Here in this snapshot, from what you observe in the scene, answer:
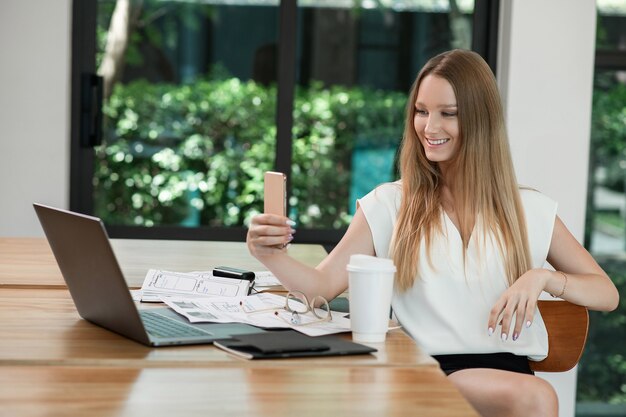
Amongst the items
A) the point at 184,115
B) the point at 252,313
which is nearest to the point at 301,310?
the point at 252,313

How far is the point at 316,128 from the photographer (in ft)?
21.7

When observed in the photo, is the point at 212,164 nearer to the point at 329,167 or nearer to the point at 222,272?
the point at 329,167

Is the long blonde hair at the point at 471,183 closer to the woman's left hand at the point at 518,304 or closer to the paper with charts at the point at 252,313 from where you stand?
the woman's left hand at the point at 518,304

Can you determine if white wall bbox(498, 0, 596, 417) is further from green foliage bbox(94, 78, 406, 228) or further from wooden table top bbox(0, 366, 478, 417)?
wooden table top bbox(0, 366, 478, 417)

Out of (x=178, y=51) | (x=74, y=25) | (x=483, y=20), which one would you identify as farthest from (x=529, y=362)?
(x=178, y=51)

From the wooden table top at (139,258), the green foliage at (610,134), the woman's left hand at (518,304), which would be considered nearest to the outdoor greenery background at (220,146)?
the green foliage at (610,134)

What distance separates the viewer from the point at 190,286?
2.21m

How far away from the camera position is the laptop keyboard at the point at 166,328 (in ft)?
5.63

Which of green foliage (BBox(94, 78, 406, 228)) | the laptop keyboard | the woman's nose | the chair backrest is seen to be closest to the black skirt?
the chair backrest

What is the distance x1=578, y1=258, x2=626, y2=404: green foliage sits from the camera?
4715 mm

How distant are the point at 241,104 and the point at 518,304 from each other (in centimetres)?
479

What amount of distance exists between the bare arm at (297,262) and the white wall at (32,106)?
1958 mm

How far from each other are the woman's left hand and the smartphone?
0.48 m

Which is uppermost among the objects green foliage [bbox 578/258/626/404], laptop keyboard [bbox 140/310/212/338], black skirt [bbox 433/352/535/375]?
laptop keyboard [bbox 140/310/212/338]
